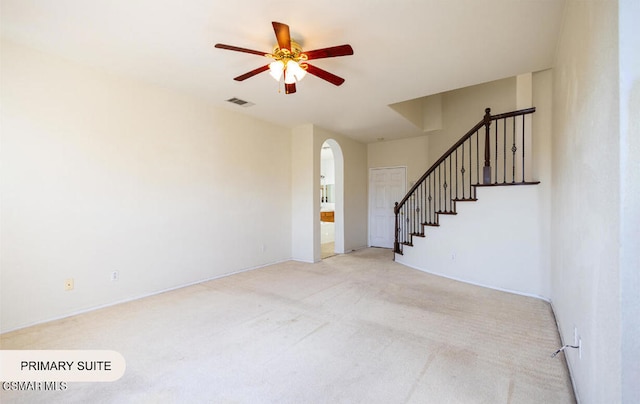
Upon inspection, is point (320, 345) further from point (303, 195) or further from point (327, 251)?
A: point (327, 251)

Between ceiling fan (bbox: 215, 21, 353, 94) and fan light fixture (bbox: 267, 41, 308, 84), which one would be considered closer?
ceiling fan (bbox: 215, 21, 353, 94)

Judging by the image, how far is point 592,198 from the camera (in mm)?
1394

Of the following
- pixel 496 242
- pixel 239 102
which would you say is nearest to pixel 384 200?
pixel 496 242

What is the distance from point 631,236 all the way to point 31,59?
179 inches

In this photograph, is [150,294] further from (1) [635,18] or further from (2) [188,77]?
(1) [635,18]

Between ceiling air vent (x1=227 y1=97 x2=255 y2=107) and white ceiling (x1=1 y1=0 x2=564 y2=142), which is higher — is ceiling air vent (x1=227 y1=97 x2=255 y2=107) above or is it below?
below

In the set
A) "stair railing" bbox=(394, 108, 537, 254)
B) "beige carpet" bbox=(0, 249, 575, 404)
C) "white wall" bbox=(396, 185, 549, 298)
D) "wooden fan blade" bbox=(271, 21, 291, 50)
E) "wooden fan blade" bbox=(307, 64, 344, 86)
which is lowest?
"beige carpet" bbox=(0, 249, 575, 404)

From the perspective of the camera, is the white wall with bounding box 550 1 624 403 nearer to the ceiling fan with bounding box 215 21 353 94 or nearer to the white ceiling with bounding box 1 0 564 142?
the white ceiling with bounding box 1 0 564 142

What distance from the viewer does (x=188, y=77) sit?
3.37 m

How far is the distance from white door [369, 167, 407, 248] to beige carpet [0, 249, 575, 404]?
10.3ft

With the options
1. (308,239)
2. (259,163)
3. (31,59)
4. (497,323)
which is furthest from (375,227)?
(31,59)

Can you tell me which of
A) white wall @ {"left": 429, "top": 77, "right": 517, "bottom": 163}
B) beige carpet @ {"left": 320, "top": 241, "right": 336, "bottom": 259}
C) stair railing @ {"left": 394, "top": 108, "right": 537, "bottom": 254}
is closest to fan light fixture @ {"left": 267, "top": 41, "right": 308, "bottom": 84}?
stair railing @ {"left": 394, "top": 108, "right": 537, "bottom": 254}

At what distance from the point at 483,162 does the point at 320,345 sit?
4.35 m

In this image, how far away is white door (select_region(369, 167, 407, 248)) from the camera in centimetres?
687
